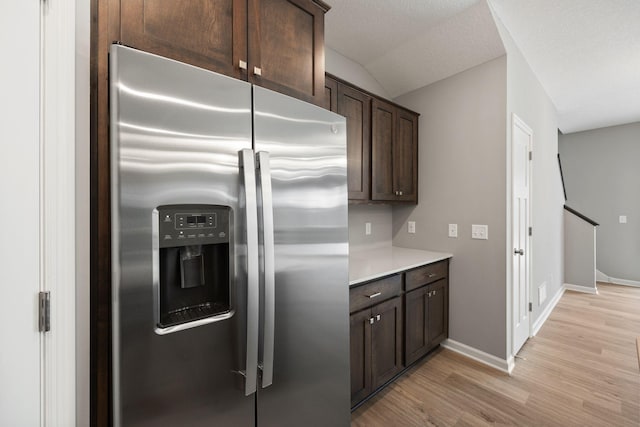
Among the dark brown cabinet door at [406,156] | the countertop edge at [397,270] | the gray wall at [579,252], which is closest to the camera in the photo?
the countertop edge at [397,270]

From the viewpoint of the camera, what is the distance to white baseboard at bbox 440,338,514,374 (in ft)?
7.02

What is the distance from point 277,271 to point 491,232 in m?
2.00

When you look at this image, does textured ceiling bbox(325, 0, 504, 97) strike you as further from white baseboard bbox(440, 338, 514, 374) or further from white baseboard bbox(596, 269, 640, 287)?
white baseboard bbox(596, 269, 640, 287)

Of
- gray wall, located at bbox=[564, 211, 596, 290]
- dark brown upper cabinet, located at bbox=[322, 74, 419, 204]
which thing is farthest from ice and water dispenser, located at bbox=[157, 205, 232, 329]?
gray wall, located at bbox=[564, 211, 596, 290]

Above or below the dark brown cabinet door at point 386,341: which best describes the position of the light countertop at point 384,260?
above

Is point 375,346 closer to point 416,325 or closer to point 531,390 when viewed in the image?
point 416,325

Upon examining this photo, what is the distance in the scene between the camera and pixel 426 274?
7.20ft

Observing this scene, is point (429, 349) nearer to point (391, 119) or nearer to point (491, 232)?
point (491, 232)

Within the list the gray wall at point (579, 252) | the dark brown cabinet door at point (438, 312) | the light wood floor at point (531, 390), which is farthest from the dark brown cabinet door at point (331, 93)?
the gray wall at point (579, 252)

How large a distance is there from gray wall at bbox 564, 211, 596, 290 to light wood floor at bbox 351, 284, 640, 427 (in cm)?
165

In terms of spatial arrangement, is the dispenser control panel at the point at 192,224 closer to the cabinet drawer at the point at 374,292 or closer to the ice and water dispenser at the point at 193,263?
the ice and water dispenser at the point at 193,263

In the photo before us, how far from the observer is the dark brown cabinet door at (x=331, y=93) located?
1847 mm

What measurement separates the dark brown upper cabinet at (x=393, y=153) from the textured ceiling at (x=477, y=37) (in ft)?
1.58

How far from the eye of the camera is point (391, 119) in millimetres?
2393
